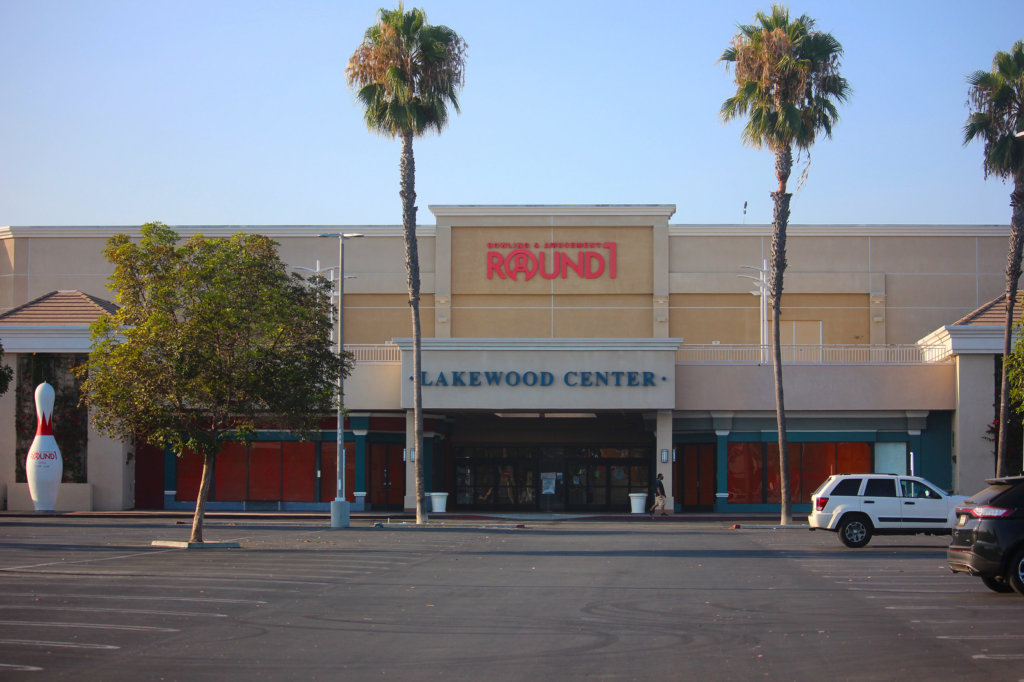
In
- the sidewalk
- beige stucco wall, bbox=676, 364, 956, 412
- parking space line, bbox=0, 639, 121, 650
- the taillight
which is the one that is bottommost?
the sidewalk

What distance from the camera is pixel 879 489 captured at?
25.1 meters

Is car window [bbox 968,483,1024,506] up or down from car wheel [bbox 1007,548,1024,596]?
up

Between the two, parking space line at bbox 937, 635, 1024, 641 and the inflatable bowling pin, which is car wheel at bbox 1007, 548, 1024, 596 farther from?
the inflatable bowling pin

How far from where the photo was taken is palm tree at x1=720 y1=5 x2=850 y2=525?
33906 millimetres

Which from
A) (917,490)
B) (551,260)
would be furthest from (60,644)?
(551,260)

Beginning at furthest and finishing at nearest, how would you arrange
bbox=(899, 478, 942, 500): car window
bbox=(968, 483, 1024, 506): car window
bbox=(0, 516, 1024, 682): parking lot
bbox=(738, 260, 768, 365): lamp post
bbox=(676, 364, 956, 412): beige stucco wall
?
bbox=(738, 260, 768, 365): lamp post, bbox=(676, 364, 956, 412): beige stucco wall, bbox=(899, 478, 942, 500): car window, bbox=(968, 483, 1024, 506): car window, bbox=(0, 516, 1024, 682): parking lot

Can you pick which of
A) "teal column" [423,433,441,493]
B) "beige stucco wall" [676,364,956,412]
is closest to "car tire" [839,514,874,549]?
"beige stucco wall" [676,364,956,412]

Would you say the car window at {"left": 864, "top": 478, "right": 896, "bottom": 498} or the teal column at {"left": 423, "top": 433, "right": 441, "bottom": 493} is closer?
the car window at {"left": 864, "top": 478, "right": 896, "bottom": 498}

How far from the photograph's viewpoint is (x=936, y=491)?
25344 millimetres

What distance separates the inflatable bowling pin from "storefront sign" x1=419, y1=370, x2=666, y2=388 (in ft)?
43.2

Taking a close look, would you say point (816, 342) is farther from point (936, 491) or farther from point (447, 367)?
point (936, 491)

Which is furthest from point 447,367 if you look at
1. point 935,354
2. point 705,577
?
point 705,577

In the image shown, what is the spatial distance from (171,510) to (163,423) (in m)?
19.6

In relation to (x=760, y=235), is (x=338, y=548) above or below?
below
